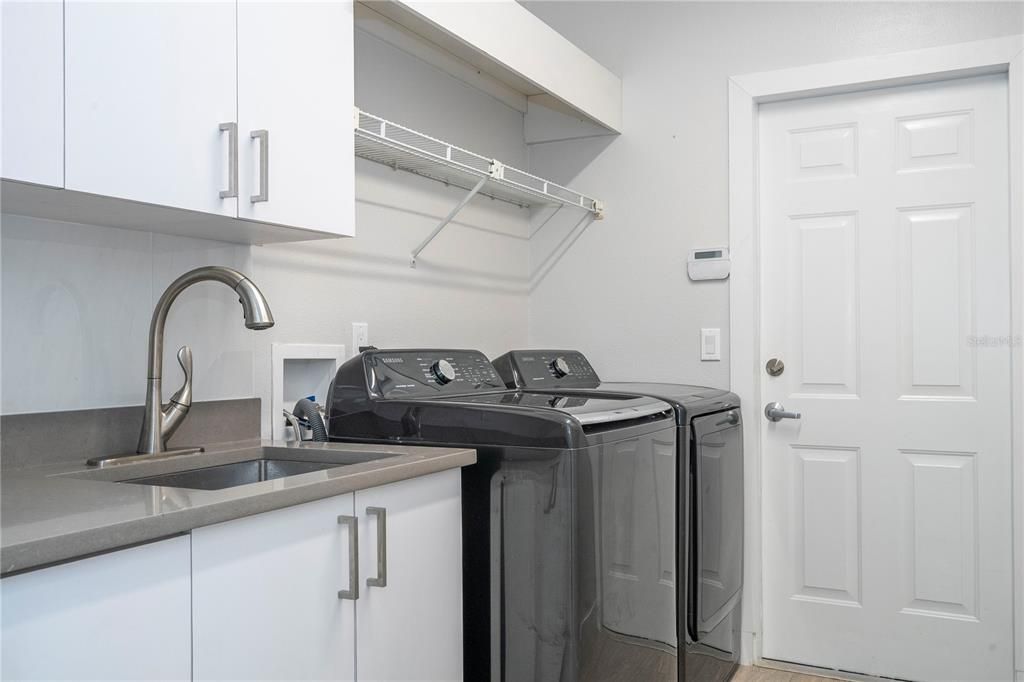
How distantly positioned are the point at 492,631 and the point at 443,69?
1.76 m

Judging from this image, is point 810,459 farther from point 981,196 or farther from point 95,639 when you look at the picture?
point 95,639

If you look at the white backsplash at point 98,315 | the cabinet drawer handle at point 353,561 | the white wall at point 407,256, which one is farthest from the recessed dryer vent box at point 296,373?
the cabinet drawer handle at point 353,561

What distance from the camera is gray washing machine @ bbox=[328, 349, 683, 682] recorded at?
170 cm

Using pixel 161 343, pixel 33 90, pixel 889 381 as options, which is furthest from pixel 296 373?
pixel 889 381

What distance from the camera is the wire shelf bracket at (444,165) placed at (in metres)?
1.94

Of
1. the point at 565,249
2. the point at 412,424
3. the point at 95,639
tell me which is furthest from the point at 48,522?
the point at 565,249

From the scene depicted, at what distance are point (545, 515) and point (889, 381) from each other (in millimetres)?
1535

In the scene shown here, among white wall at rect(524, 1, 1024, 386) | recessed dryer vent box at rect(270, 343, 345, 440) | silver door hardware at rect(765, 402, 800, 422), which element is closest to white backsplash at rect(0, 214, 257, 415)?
recessed dryer vent box at rect(270, 343, 345, 440)

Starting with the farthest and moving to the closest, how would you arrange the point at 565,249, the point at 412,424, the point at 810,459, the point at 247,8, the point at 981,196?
1. the point at 565,249
2. the point at 810,459
3. the point at 981,196
4. the point at 412,424
5. the point at 247,8

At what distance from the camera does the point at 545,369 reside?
2.66m

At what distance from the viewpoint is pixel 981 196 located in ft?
8.54

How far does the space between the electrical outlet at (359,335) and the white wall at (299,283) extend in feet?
0.09

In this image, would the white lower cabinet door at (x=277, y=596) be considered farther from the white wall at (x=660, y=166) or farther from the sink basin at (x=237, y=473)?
the white wall at (x=660, y=166)

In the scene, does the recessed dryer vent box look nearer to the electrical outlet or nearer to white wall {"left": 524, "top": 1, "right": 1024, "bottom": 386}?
the electrical outlet
